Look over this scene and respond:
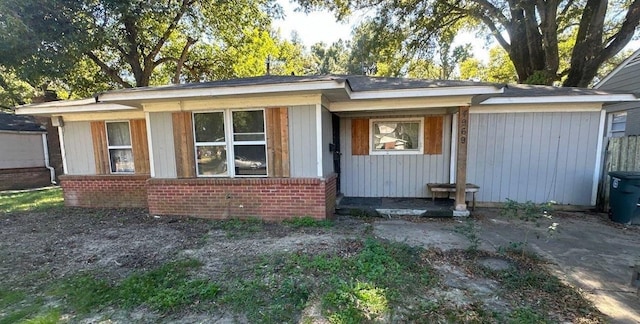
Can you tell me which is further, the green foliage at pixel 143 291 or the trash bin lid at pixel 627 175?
the trash bin lid at pixel 627 175

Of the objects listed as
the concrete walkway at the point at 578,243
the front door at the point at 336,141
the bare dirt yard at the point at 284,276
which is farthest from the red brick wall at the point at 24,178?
the concrete walkway at the point at 578,243

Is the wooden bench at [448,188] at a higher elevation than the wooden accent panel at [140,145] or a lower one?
lower

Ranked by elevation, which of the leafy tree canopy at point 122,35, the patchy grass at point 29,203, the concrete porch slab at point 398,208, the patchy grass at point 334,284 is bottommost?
the patchy grass at point 29,203

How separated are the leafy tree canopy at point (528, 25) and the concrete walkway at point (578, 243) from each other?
6.80 meters

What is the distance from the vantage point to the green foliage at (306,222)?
489 centimetres

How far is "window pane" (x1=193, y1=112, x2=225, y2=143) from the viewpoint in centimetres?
525

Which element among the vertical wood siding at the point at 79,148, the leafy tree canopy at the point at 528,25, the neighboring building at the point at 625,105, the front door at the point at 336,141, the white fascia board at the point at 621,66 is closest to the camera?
the front door at the point at 336,141

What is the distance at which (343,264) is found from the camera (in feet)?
10.8

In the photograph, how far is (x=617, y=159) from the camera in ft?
18.4

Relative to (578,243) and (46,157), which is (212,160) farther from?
(46,157)

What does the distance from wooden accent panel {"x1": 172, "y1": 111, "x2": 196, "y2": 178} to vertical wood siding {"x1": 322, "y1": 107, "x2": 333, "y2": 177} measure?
259 centimetres

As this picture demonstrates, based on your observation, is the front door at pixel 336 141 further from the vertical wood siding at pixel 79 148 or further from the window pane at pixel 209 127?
the vertical wood siding at pixel 79 148

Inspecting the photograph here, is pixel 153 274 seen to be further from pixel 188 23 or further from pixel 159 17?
pixel 188 23

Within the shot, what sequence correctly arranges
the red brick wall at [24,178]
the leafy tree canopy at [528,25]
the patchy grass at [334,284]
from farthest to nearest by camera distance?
the red brick wall at [24,178]
the leafy tree canopy at [528,25]
the patchy grass at [334,284]
